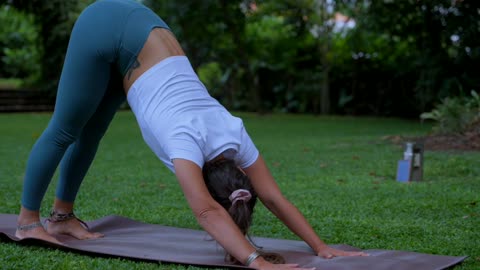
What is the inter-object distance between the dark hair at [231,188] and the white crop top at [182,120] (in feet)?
0.21

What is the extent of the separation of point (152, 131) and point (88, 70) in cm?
59

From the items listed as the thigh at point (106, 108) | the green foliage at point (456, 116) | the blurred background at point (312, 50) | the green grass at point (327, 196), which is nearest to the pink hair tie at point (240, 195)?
the green grass at point (327, 196)

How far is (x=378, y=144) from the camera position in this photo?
10672mm

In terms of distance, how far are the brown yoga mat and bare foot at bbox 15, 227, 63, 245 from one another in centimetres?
3

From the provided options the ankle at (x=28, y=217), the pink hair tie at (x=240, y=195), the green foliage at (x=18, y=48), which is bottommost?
the green foliage at (x=18, y=48)

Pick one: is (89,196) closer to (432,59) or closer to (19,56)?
(432,59)

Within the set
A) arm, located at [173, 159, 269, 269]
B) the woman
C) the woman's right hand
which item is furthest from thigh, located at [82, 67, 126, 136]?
the woman's right hand

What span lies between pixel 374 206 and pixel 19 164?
4691 mm

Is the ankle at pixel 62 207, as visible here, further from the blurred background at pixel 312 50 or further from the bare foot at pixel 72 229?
the blurred background at pixel 312 50

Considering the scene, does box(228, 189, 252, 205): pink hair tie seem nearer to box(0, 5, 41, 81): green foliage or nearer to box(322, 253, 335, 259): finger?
box(322, 253, 335, 259): finger

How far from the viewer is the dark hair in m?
3.29

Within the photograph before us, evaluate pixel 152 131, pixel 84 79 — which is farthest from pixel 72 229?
pixel 152 131

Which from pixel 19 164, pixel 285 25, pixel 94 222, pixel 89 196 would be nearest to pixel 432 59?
pixel 285 25

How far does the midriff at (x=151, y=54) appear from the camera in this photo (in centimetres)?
373
